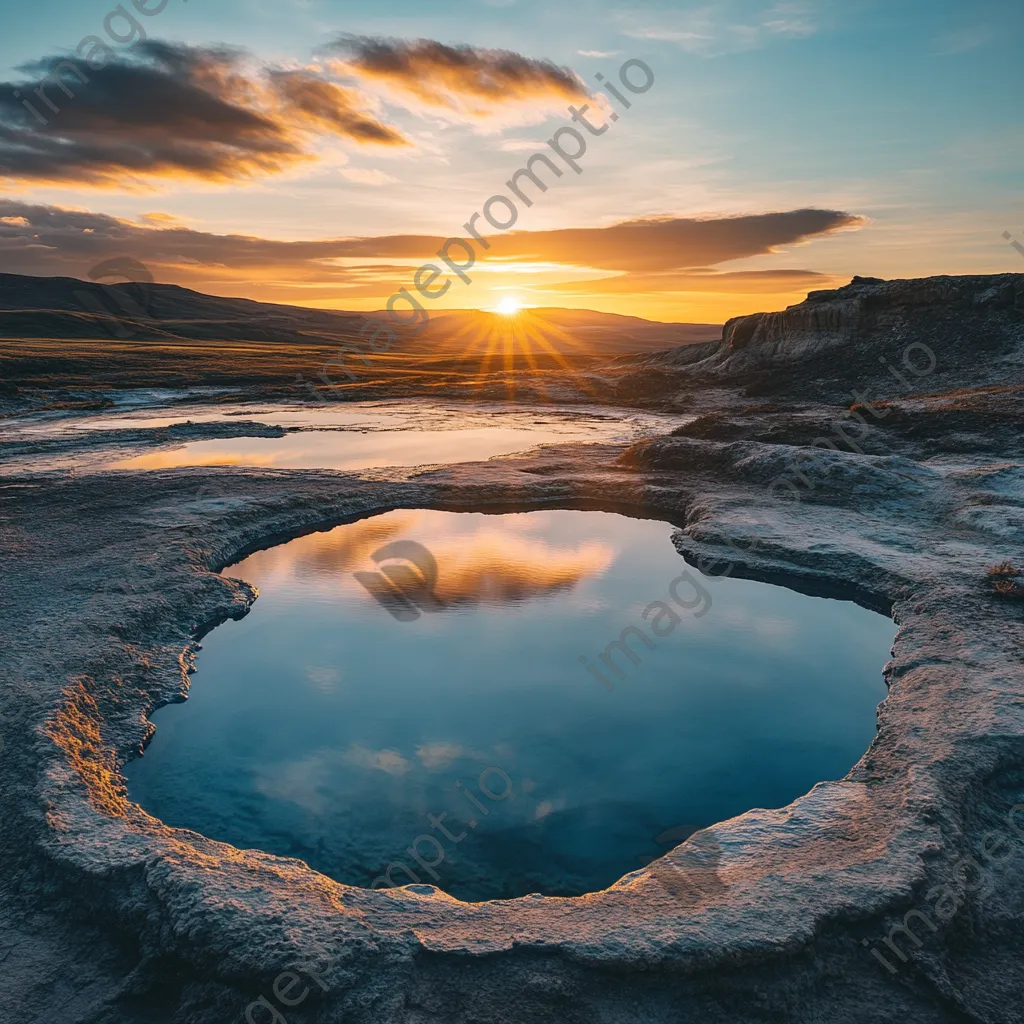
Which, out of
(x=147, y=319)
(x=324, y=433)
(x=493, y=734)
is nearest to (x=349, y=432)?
(x=324, y=433)

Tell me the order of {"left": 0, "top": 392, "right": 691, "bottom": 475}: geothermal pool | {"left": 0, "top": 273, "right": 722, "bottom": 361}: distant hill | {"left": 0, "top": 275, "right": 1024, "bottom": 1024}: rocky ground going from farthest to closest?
{"left": 0, "top": 273, "right": 722, "bottom": 361}: distant hill, {"left": 0, "top": 392, "right": 691, "bottom": 475}: geothermal pool, {"left": 0, "top": 275, "right": 1024, "bottom": 1024}: rocky ground

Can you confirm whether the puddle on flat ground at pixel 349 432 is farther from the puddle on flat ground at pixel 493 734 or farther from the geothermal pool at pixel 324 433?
the puddle on flat ground at pixel 493 734

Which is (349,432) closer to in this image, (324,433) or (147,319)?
(324,433)

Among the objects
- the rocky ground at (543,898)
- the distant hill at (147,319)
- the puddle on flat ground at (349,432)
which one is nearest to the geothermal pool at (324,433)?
the puddle on flat ground at (349,432)

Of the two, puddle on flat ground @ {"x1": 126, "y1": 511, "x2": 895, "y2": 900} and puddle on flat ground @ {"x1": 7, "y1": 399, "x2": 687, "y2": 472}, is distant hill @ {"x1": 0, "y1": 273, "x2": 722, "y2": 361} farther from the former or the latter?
puddle on flat ground @ {"x1": 126, "y1": 511, "x2": 895, "y2": 900}

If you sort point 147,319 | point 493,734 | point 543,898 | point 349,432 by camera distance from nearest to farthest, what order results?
point 543,898 < point 493,734 < point 349,432 < point 147,319

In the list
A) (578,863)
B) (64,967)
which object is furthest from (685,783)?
(64,967)

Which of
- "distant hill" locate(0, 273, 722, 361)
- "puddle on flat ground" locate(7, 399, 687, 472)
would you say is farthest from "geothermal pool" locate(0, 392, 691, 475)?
"distant hill" locate(0, 273, 722, 361)
